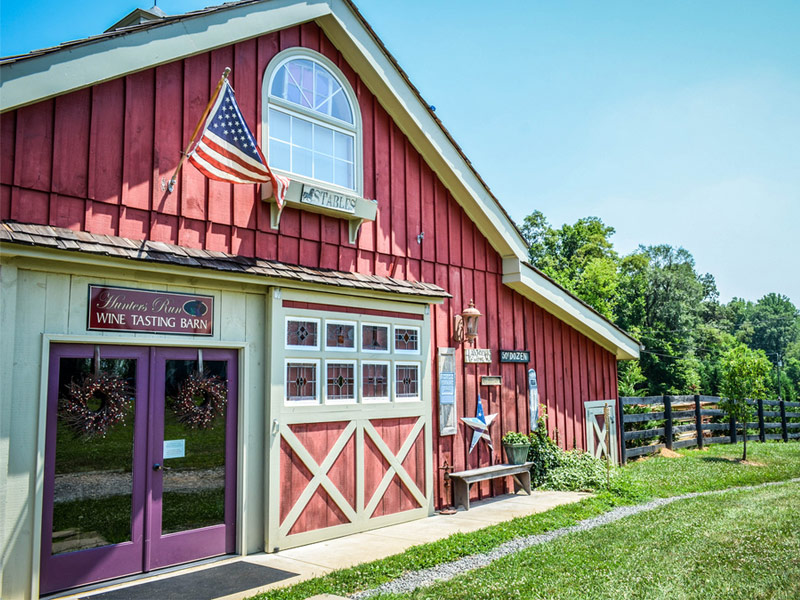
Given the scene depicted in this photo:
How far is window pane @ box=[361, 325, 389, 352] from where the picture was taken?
846cm

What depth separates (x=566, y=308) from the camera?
476 inches

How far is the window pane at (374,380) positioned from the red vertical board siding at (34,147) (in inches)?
164

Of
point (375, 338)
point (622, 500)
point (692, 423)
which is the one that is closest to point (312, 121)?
point (375, 338)

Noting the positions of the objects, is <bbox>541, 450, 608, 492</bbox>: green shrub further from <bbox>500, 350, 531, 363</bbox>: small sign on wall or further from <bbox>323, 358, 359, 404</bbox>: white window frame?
<bbox>323, 358, 359, 404</bbox>: white window frame

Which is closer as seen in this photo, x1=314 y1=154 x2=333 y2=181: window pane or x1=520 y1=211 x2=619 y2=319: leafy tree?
x1=314 y1=154 x2=333 y2=181: window pane

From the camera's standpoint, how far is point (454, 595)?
5379 mm

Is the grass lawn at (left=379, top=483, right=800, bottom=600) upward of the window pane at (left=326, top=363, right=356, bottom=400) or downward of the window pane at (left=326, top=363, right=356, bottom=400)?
downward

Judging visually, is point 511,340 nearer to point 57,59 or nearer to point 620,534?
point 620,534

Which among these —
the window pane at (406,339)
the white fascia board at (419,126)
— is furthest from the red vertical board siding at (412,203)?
the window pane at (406,339)

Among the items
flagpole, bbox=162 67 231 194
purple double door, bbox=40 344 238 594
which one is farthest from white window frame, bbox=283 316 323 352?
flagpole, bbox=162 67 231 194

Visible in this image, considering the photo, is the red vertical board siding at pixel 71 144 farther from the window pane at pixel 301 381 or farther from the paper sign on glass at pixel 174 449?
the window pane at pixel 301 381

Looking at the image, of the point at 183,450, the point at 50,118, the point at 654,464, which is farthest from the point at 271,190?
the point at 654,464

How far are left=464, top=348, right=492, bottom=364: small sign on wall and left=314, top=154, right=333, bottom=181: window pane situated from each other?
3.47m

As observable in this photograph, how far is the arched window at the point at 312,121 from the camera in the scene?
7.97 m
